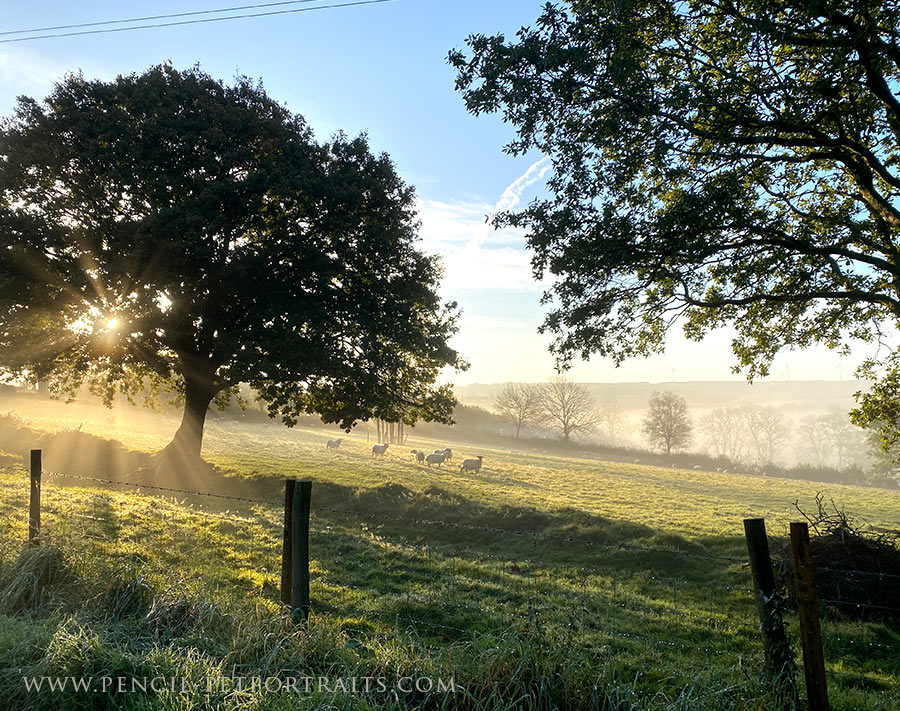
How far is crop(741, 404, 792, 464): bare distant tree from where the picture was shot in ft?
422

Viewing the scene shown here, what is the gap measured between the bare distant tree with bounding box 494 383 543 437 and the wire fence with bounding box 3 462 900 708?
73367mm

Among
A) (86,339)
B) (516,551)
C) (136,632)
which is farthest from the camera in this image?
(86,339)

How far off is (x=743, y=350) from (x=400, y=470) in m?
21.8

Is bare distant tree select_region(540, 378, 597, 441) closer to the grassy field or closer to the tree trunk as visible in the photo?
the grassy field

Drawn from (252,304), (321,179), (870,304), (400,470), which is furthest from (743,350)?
(400,470)

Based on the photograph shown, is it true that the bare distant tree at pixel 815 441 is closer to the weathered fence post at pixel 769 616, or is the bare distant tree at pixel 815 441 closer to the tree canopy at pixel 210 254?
the tree canopy at pixel 210 254

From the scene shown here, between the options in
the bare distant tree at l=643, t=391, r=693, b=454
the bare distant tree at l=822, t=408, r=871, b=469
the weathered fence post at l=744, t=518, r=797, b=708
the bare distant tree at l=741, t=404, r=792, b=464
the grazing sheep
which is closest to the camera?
the weathered fence post at l=744, t=518, r=797, b=708

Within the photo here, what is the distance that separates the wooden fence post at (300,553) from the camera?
19.7 ft

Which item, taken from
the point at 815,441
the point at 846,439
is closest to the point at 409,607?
the point at 846,439

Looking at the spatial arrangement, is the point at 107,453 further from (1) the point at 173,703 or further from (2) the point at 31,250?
(1) the point at 173,703

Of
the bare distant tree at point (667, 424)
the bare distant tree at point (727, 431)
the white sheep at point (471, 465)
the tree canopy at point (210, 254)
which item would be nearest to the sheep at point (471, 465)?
the white sheep at point (471, 465)

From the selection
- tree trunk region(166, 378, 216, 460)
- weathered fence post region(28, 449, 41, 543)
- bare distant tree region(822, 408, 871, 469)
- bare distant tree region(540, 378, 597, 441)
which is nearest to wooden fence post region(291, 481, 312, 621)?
weathered fence post region(28, 449, 41, 543)

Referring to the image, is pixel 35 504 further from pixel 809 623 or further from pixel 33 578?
pixel 809 623

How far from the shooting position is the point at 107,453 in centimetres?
2489
